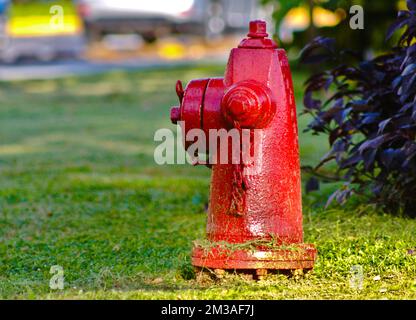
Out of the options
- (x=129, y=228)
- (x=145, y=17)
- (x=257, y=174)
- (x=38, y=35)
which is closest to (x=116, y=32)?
(x=145, y=17)

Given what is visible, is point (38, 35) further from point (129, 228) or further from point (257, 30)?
point (257, 30)

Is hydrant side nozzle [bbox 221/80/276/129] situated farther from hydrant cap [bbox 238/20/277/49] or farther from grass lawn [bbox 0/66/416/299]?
grass lawn [bbox 0/66/416/299]

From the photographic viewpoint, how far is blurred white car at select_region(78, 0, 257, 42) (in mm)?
23141

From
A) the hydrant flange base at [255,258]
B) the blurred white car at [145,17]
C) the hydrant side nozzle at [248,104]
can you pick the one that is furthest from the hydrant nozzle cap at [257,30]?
the blurred white car at [145,17]

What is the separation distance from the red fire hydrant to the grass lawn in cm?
13

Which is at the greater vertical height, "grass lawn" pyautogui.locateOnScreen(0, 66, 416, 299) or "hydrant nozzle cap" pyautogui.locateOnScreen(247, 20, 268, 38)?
"hydrant nozzle cap" pyautogui.locateOnScreen(247, 20, 268, 38)

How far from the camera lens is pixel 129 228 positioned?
577 cm

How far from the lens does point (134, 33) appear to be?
80.2 feet

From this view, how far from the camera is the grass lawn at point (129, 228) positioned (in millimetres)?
4246

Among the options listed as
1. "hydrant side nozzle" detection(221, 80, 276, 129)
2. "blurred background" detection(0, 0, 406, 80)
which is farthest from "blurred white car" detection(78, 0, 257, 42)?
"hydrant side nozzle" detection(221, 80, 276, 129)

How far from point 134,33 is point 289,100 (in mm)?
20441

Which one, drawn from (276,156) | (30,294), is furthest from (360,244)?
(30,294)

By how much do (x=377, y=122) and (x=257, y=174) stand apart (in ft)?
4.09

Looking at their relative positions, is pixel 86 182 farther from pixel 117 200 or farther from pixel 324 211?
pixel 324 211
